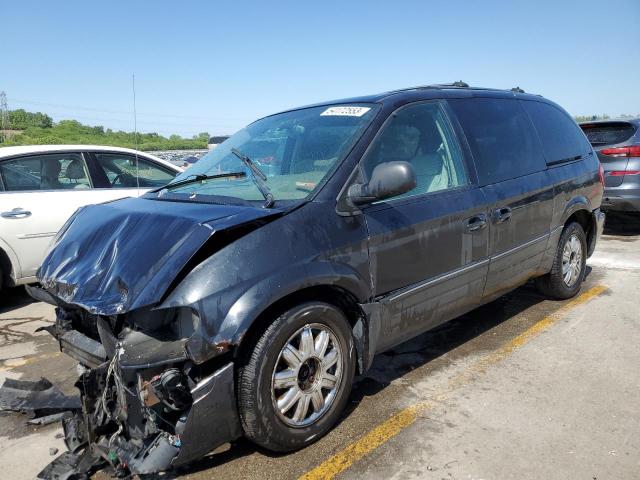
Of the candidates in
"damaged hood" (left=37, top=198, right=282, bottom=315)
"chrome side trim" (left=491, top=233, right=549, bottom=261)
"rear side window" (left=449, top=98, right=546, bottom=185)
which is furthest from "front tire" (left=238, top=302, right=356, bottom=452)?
"rear side window" (left=449, top=98, right=546, bottom=185)

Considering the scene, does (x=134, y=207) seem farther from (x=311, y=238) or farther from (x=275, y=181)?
(x=311, y=238)

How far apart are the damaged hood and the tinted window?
306cm

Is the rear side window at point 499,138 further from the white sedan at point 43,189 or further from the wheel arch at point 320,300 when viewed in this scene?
the white sedan at point 43,189

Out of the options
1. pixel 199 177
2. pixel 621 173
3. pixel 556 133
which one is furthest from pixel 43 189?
pixel 621 173

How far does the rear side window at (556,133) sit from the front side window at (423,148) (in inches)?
52.4

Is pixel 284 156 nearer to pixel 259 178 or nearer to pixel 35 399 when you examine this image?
pixel 259 178

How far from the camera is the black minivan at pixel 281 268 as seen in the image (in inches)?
90.4

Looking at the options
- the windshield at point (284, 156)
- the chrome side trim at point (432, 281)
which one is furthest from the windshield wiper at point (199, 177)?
the chrome side trim at point (432, 281)

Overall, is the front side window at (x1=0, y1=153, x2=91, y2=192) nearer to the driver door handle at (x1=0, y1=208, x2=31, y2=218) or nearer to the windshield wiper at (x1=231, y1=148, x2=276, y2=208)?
the driver door handle at (x1=0, y1=208, x2=31, y2=218)

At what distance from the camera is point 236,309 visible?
230cm

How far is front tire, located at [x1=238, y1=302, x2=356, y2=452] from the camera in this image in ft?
7.92

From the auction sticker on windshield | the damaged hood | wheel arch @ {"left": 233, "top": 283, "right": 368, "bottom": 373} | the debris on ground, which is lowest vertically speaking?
the debris on ground

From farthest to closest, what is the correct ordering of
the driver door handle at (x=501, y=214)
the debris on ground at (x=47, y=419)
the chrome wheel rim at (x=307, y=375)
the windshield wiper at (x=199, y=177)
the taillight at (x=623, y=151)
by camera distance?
the taillight at (x=623, y=151)
the driver door handle at (x=501, y=214)
the windshield wiper at (x=199, y=177)
the debris on ground at (x=47, y=419)
the chrome wheel rim at (x=307, y=375)

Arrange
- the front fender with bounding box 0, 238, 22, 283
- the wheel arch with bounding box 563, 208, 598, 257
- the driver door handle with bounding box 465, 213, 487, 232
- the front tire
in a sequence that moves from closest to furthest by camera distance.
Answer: the front tire → the driver door handle with bounding box 465, 213, 487, 232 → the wheel arch with bounding box 563, 208, 598, 257 → the front fender with bounding box 0, 238, 22, 283
